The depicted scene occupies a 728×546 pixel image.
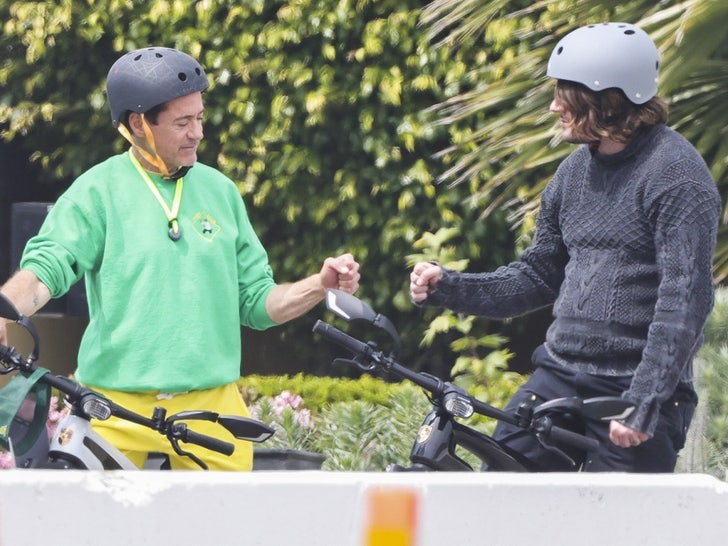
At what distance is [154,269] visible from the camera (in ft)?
11.5

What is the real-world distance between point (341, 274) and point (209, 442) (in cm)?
56

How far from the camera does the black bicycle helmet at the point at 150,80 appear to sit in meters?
3.62

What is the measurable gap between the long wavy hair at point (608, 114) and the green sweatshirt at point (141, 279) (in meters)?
0.89

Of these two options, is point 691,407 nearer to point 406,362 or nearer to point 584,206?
point 584,206

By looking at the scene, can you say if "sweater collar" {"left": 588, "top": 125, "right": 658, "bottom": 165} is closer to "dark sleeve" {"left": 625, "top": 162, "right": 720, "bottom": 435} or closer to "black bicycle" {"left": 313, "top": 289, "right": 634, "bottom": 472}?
"dark sleeve" {"left": 625, "top": 162, "right": 720, "bottom": 435}

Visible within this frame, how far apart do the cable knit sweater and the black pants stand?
0.04m

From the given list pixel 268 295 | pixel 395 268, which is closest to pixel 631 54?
pixel 268 295

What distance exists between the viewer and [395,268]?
315 inches

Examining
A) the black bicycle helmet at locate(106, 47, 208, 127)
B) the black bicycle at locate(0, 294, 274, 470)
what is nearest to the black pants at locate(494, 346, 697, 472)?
the black bicycle at locate(0, 294, 274, 470)

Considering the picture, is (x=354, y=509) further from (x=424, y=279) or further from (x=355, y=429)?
(x=355, y=429)

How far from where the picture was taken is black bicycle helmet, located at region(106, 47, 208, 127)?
3623 mm

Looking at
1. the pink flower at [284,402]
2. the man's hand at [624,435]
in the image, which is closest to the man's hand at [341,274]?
the man's hand at [624,435]

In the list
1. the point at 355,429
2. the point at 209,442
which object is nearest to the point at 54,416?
the point at 355,429

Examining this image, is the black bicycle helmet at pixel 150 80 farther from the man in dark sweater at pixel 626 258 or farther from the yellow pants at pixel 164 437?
the man in dark sweater at pixel 626 258
